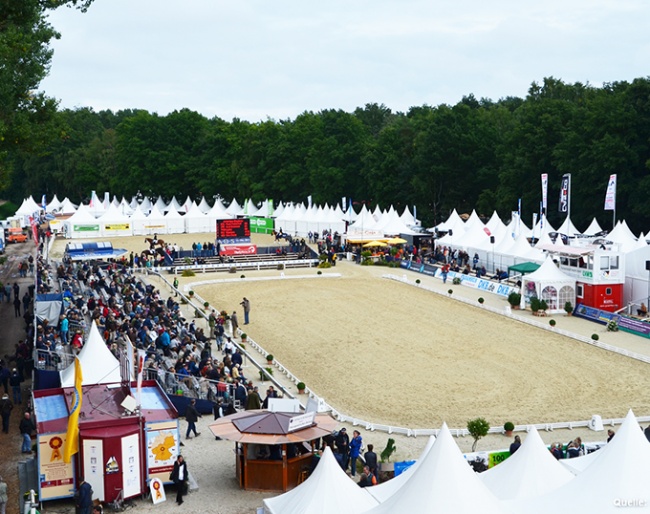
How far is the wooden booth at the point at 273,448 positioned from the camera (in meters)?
14.9

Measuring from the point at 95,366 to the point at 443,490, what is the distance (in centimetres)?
1136

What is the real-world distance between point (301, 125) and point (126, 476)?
75.5m

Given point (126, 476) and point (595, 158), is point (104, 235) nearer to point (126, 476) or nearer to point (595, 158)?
point (595, 158)

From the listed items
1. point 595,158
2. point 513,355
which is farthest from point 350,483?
point 595,158

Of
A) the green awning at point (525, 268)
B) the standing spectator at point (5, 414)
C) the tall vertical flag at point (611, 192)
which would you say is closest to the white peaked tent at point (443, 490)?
the standing spectator at point (5, 414)

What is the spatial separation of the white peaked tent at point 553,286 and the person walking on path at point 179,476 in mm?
22248

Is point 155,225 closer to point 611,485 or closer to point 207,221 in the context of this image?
point 207,221

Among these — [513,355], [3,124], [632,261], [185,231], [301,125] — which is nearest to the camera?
Answer: [3,124]

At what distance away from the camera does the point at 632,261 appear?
32.9m

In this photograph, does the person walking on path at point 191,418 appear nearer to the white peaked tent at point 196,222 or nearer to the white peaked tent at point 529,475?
the white peaked tent at point 529,475

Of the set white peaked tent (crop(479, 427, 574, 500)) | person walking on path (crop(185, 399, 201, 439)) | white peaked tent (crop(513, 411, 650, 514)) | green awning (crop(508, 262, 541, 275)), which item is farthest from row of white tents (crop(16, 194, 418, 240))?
white peaked tent (crop(513, 411, 650, 514))

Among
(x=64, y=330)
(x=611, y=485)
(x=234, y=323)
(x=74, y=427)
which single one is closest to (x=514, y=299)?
(x=234, y=323)

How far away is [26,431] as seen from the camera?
16922mm

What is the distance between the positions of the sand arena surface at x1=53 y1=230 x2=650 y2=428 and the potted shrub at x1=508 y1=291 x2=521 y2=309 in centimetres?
85
